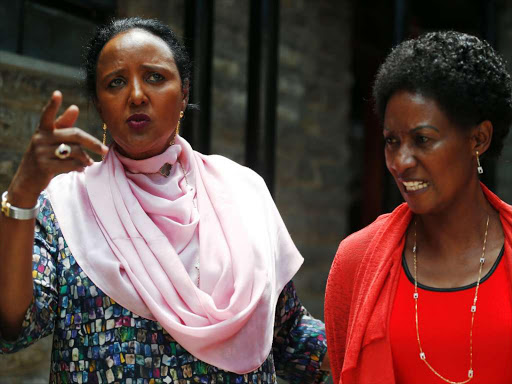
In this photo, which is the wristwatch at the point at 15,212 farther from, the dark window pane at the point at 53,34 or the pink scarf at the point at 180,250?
the dark window pane at the point at 53,34

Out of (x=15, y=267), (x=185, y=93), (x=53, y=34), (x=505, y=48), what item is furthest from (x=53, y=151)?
(x=505, y=48)

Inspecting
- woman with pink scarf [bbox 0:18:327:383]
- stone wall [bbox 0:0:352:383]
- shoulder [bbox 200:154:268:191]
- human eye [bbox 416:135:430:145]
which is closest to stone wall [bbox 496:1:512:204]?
stone wall [bbox 0:0:352:383]

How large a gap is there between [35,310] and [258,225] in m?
0.76

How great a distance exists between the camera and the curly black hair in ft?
6.86

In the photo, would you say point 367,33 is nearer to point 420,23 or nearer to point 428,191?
point 420,23

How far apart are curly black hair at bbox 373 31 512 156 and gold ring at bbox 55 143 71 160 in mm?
894

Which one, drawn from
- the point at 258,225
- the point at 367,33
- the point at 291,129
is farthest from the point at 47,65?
the point at 367,33

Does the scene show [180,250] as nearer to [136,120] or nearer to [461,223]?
[136,120]

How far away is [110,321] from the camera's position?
2.23 m

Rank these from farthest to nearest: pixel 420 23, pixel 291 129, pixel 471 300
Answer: pixel 420 23 → pixel 291 129 → pixel 471 300

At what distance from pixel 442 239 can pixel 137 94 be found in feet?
3.25

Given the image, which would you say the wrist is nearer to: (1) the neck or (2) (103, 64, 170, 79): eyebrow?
(2) (103, 64, 170, 79): eyebrow

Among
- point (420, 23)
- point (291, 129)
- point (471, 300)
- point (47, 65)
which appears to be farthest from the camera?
point (420, 23)

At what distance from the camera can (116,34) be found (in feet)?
7.99
